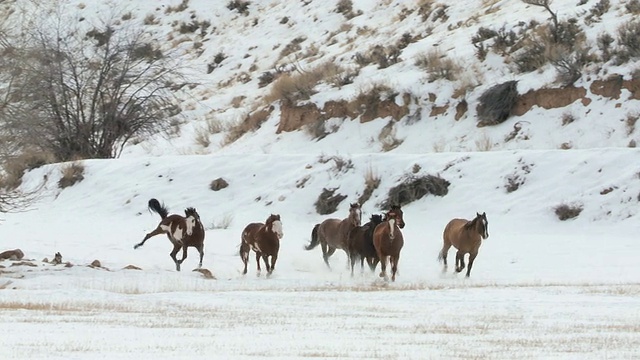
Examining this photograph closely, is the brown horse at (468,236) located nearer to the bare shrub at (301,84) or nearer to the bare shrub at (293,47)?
the bare shrub at (301,84)

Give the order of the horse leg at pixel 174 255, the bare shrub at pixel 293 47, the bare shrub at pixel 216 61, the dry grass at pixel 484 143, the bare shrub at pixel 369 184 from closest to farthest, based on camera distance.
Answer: the horse leg at pixel 174 255
the bare shrub at pixel 369 184
the dry grass at pixel 484 143
the bare shrub at pixel 293 47
the bare shrub at pixel 216 61

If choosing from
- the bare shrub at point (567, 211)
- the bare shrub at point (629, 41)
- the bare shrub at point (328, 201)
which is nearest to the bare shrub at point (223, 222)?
the bare shrub at point (328, 201)

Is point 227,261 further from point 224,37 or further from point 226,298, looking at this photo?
point 224,37

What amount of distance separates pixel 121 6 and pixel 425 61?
102ft

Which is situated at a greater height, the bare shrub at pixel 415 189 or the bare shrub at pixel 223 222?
the bare shrub at pixel 415 189

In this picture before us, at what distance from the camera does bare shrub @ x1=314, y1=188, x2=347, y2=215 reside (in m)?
30.0

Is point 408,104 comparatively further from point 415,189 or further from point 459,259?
point 459,259

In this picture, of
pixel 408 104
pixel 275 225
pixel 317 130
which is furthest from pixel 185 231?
pixel 317 130

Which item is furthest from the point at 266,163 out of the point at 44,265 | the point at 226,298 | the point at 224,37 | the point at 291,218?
the point at 224,37

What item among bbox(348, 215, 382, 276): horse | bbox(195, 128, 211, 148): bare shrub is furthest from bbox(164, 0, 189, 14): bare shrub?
bbox(348, 215, 382, 276): horse

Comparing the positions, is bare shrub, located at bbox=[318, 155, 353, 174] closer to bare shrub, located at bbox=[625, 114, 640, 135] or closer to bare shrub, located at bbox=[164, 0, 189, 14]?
bare shrub, located at bbox=[625, 114, 640, 135]

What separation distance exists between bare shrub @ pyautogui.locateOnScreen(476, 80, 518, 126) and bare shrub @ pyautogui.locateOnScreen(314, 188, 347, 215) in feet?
21.1

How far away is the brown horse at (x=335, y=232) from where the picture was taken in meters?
22.2

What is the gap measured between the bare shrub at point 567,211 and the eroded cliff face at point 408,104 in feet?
24.3
